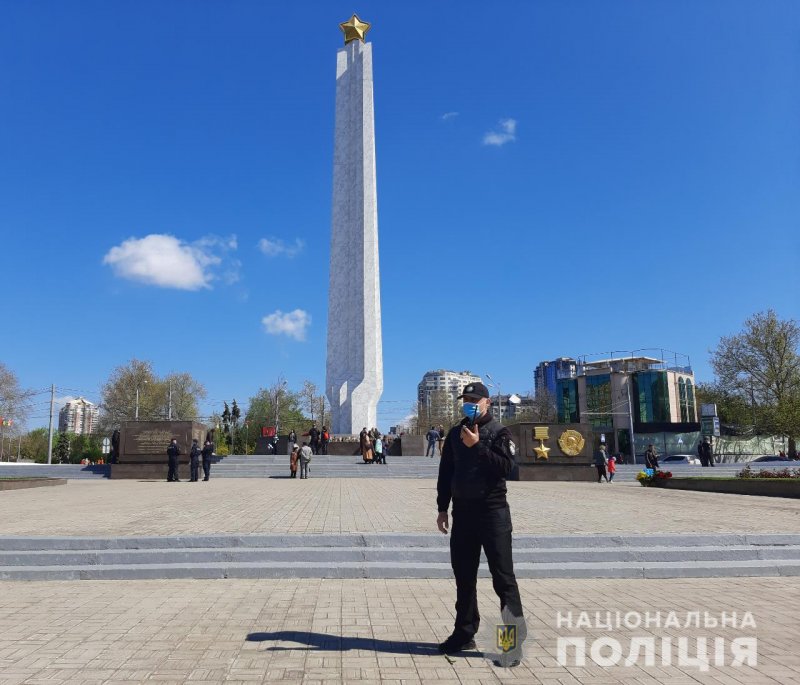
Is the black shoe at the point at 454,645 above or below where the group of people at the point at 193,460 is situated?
below

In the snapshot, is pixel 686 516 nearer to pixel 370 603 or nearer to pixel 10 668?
pixel 370 603

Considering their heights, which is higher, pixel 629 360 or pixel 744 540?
pixel 629 360

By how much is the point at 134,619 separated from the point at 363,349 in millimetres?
34620

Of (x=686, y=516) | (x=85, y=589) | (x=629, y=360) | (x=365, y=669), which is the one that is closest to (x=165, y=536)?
(x=85, y=589)

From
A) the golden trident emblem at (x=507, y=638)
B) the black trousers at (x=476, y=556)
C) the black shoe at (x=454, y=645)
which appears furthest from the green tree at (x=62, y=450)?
the golden trident emblem at (x=507, y=638)

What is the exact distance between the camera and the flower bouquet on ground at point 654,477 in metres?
20.5

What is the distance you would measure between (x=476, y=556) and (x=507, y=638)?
1.77 feet

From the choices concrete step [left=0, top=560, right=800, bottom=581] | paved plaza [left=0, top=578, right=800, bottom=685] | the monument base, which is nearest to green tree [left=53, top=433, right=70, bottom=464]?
the monument base

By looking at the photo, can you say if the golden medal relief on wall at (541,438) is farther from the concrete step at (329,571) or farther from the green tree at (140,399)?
the green tree at (140,399)

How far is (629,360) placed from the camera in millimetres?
67625

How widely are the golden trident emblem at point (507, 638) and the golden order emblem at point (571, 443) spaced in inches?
799

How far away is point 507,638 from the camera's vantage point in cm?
400

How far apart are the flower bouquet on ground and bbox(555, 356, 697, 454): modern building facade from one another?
3628 centimetres

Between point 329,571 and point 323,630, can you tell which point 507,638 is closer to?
point 323,630
